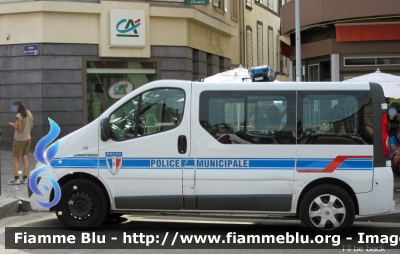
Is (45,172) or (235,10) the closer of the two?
(45,172)

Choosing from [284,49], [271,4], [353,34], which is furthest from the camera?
[271,4]

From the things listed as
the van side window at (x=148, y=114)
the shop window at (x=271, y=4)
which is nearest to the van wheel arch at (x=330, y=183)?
the van side window at (x=148, y=114)

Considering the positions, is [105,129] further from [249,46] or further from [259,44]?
[259,44]

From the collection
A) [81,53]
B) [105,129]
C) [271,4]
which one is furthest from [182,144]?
[271,4]

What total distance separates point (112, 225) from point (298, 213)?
273cm

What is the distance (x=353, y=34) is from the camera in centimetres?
1827

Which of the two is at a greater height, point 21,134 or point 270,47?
point 270,47

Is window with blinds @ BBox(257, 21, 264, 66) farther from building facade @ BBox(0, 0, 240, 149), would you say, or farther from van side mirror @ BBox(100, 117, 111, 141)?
van side mirror @ BBox(100, 117, 111, 141)

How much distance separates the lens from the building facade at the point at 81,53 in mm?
19578

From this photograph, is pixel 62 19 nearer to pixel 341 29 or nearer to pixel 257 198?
pixel 341 29

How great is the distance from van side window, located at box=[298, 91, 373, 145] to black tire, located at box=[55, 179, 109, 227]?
2804mm

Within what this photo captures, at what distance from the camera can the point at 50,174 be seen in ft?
28.3

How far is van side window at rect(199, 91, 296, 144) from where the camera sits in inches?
329

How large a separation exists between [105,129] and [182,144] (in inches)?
42.0
